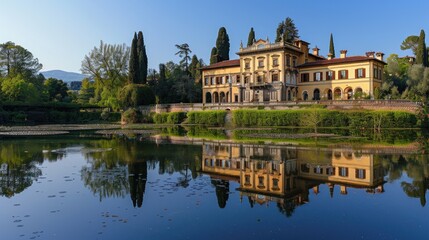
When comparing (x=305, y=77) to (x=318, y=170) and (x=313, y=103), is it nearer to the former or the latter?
(x=313, y=103)

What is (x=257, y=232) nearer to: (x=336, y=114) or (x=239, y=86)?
(x=336, y=114)

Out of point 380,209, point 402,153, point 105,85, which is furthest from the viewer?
point 105,85

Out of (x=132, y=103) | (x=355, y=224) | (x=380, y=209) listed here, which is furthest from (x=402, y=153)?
(x=132, y=103)

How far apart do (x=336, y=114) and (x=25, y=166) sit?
38.6m

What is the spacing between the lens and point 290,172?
53.1 ft

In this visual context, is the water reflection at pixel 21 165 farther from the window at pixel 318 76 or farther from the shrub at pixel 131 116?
the window at pixel 318 76

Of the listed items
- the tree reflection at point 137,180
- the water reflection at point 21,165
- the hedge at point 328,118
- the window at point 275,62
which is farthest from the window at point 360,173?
the window at point 275,62

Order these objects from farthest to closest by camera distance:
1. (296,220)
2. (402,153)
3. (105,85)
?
(105,85) → (402,153) → (296,220)

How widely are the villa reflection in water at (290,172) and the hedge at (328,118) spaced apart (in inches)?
957

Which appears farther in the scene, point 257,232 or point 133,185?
point 133,185

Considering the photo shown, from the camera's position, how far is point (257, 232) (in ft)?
29.8

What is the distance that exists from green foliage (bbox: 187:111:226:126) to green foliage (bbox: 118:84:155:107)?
14.3m

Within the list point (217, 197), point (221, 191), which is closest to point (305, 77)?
point (221, 191)

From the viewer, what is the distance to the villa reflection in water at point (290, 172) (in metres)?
12.9
